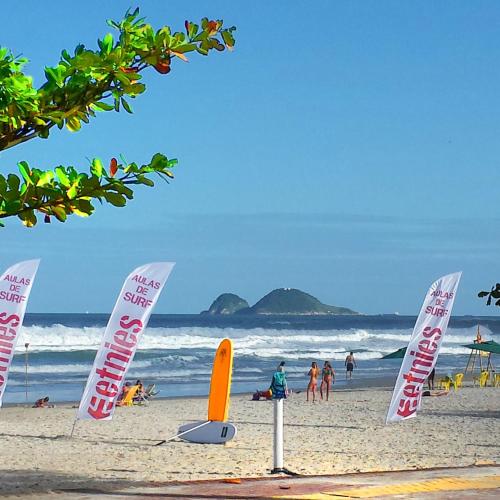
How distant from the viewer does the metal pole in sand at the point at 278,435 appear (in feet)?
38.6

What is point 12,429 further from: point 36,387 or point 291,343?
point 291,343

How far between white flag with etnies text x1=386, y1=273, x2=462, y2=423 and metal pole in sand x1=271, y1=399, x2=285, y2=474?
405 centimetres

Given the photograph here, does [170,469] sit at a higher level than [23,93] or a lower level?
lower

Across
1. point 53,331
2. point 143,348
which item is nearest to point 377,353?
point 143,348

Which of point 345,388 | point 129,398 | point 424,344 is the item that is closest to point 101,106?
point 424,344

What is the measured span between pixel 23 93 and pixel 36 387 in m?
30.9

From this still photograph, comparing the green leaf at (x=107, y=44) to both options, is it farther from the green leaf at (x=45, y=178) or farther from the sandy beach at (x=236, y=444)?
the sandy beach at (x=236, y=444)

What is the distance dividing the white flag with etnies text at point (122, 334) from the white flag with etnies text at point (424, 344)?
413cm

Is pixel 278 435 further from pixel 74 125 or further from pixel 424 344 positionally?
pixel 74 125

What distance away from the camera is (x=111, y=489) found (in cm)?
1091

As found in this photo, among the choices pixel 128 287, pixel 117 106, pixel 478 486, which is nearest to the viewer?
pixel 117 106

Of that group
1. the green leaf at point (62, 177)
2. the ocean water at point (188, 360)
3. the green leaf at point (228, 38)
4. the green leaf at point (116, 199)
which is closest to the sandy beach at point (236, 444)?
the green leaf at point (116, 199)

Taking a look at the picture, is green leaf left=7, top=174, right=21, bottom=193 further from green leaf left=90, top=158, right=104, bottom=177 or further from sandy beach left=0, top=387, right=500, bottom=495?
sandy beach left=0, top=387, right=500, bottom=495

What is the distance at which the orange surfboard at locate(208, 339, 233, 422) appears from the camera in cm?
1530
